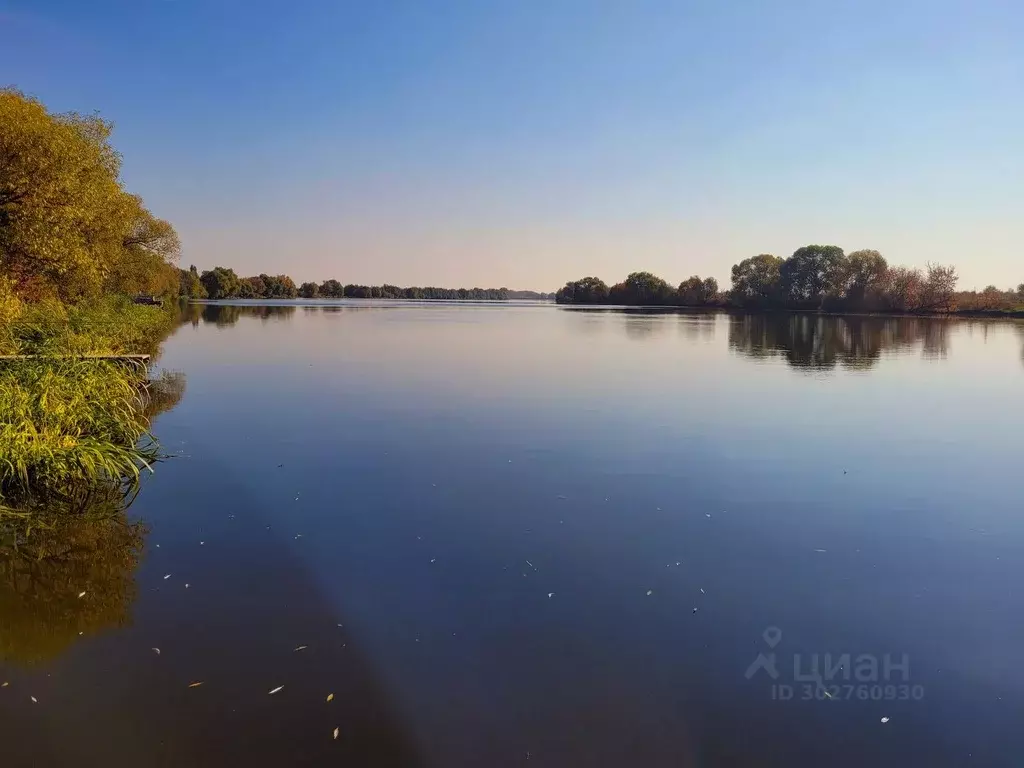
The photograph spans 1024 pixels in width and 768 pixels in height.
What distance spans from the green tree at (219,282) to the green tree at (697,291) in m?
125

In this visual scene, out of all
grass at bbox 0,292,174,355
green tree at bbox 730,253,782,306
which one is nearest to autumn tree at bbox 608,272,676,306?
green tree at bbox 730,253,782,306

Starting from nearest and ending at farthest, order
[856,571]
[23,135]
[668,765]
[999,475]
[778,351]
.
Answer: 1. [668,765]
2. [856,571]
3. [999,475]
4. [23,135]
5. [778,351]

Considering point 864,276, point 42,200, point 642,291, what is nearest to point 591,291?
point 642,291

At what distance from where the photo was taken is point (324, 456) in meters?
13.1

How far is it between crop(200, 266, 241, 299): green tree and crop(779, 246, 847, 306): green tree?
146 m

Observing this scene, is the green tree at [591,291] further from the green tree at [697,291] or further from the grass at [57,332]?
the grass at [57,332]

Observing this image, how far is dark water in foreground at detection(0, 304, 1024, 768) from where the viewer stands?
16.6ft

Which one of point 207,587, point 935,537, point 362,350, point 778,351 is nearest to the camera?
point 207,587

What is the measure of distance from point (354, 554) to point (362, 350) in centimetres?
2844

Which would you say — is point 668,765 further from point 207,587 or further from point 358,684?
point 207,587

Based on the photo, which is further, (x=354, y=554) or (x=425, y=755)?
(x=354, y=554)

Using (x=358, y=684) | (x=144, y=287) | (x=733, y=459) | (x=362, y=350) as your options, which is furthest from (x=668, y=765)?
(x=144, y=287)

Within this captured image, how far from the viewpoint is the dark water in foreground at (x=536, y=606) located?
5.05 meters

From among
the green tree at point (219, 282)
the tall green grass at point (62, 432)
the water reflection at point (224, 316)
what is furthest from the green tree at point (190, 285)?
the tall green grass at point (62, 432)
